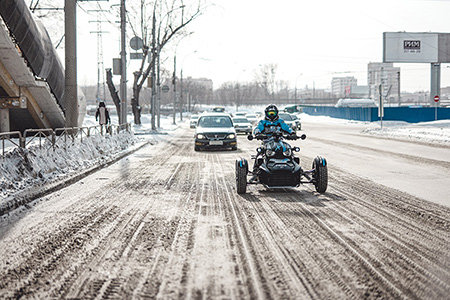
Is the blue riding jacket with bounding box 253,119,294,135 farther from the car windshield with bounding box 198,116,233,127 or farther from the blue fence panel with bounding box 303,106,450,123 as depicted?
the blue fence panel with bounding box 303,106,450,123

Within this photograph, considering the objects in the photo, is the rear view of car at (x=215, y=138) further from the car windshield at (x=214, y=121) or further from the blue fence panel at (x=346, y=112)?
the blue fence panel at (x=346, y=112)

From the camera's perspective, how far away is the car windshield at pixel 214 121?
22797 millimetres

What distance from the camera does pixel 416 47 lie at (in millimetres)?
60938

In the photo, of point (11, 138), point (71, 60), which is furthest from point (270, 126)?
point (71, 60)

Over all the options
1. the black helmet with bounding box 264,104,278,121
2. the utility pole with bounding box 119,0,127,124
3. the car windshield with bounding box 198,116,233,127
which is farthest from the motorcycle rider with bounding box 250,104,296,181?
the utility pole with bounding box 119,0,127,124

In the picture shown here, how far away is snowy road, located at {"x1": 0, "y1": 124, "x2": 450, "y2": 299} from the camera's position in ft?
14.8

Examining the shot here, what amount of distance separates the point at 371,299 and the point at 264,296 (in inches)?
34.1

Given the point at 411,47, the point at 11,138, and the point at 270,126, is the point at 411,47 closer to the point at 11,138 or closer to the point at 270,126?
the point at 270,126

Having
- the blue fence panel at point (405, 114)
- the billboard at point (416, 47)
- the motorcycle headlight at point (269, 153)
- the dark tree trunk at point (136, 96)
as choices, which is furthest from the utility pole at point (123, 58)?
the billboard at point (416, 47)

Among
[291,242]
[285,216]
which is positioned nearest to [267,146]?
[285,216]

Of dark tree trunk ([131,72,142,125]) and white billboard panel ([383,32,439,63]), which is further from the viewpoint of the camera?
white billboard panel ([383,32,439,63])

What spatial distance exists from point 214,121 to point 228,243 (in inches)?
680

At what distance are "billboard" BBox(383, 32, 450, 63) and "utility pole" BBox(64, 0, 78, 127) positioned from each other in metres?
50.1

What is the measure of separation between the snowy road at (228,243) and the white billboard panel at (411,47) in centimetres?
5233
